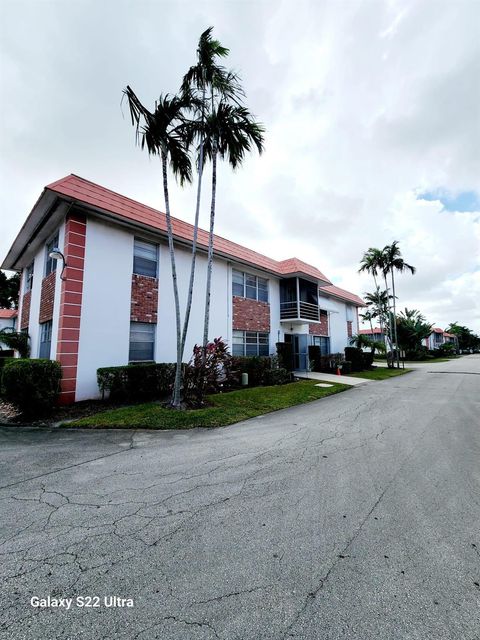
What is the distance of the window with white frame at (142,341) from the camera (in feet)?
34.0

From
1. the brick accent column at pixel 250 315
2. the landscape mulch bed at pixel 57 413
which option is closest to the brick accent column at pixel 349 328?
the brick accent column at pixel 250 315

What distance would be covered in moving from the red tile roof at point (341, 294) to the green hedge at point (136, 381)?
16.4 metres

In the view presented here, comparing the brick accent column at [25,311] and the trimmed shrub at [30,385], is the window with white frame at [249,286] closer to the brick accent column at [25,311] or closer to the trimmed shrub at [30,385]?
the trimmed shrub at [30,385]

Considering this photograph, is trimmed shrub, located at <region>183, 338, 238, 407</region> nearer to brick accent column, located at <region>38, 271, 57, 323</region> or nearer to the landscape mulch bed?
the landscape mulch bed

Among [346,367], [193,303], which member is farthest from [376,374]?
[193,303]

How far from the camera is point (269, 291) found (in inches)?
680

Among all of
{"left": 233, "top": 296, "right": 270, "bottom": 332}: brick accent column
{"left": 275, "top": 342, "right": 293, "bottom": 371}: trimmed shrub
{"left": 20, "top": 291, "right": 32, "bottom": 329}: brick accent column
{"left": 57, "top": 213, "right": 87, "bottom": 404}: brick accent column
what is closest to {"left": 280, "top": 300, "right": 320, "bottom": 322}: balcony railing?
{"left": 233, "top": 296, "right": 270, "bottom": 332}: brick accent column

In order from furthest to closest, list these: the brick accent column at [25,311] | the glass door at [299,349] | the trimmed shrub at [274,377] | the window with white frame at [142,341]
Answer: the glass door at [299,349] < the trimmed shrub at [274,377] < the brick accent column at [25,311] < the window with white frame at [142,341]

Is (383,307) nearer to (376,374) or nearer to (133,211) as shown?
(376,374)

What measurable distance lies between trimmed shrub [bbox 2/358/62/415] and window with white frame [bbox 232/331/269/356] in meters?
8.68

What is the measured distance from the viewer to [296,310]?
57.0 feet

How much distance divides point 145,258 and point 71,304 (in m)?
3.31

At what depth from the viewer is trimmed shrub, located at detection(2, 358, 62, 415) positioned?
6.87 meters

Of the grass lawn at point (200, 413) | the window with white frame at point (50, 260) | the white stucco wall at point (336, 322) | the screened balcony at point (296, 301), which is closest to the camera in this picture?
the grass lawn at point (200, 413)
